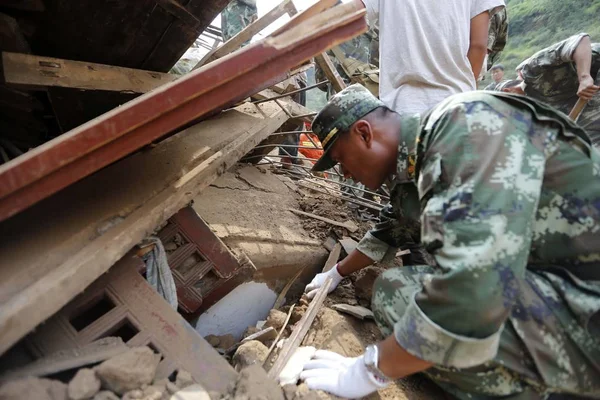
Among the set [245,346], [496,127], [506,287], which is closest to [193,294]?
[245,346]

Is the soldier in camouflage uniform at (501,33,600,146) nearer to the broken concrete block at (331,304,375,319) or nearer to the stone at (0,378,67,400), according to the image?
the broken concrete block at (331,304,375,319)

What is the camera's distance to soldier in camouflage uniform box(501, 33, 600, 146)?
3.60 meters

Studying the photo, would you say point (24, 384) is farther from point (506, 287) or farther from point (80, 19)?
point (80, 19)

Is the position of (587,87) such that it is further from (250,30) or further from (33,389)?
(33,389)

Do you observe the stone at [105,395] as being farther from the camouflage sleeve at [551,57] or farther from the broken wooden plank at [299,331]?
the camouflage sleeve at [551,57]

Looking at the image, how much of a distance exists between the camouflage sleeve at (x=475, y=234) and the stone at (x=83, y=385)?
1.02m

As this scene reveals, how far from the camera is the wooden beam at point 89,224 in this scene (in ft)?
3.41

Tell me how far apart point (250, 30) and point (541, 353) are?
11.0 ft

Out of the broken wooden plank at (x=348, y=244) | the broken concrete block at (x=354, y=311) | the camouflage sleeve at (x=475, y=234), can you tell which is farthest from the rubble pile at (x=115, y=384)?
the broken wooden plank at (x=348, y=244)

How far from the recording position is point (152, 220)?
4.69 ft

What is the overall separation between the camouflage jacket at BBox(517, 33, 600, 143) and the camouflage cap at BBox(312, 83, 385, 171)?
11.1 ft

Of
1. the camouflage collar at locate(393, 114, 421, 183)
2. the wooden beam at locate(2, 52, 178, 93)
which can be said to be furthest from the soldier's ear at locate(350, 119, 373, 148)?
→ the wooden beam at locate(2, 52, 178, 93)

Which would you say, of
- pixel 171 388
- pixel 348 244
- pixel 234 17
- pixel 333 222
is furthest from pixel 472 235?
pixel 234 17

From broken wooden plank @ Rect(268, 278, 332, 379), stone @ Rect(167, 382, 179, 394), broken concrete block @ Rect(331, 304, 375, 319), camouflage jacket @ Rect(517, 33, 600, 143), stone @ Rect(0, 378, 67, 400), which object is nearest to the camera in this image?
stone @ Rect(0, 378, 67, 400)
